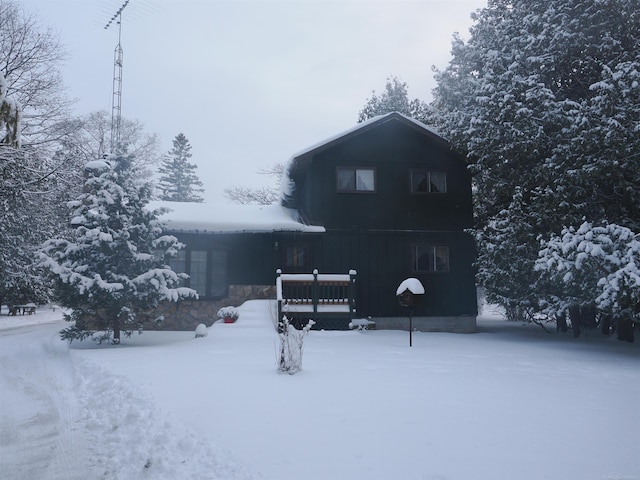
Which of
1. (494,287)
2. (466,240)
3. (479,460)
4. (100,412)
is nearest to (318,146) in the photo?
(466,240)

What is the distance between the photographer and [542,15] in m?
12.8

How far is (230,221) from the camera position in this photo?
15.2 m

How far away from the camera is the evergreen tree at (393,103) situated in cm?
2802

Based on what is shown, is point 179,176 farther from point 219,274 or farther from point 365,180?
point 365,180

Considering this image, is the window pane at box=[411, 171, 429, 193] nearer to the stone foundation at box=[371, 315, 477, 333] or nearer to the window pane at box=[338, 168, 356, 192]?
the window pane at box=[338, 168, 356, 192]

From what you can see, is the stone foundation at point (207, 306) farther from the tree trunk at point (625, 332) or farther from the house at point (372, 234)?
the tree trunk at point (625, 332)

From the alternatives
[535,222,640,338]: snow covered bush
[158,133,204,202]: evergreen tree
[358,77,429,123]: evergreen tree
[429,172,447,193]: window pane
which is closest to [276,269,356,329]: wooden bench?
[429,172,447,193]: window pane

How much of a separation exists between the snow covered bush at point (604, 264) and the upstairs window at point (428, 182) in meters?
5.76

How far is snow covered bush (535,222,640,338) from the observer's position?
29.7 feet

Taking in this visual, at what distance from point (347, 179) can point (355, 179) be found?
10.6 inches

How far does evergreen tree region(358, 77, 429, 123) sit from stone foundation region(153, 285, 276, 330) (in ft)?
53.6

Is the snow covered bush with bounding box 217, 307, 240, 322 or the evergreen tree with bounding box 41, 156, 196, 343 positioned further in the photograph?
the snow covered bush with bounding box 217, 307, 240, 322

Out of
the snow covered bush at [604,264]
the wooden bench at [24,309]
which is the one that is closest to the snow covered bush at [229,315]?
the snow covered bush at [604,264]

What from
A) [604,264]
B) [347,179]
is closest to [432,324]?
[347,179]
